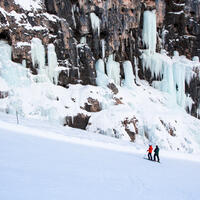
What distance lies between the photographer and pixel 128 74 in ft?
88.6

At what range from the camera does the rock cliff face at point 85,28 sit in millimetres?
18953

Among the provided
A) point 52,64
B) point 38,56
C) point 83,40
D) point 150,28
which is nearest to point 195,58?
point 150,28

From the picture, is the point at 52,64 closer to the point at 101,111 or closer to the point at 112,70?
the point at 101,111

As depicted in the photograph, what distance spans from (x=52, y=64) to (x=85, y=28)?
628cm

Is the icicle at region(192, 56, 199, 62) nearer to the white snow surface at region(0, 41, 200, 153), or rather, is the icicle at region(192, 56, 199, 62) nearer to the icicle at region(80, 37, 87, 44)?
the white snow surface at region(0, 41, 200, 153)

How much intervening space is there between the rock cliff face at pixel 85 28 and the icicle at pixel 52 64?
0.64 metres

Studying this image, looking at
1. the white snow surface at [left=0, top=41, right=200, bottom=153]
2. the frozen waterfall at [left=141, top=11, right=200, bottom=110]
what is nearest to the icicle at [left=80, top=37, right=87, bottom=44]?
the white snow surface at [left=0, top=41, right=200, bottom=153]

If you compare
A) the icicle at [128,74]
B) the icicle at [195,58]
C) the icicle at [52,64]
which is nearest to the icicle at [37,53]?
the icicle at [52,64]

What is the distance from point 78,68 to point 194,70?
18.3 metres

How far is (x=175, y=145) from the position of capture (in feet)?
63.3

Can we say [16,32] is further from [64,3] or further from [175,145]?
[175,145]

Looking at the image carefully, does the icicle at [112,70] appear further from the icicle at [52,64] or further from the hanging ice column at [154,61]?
the icicle at [52,64]

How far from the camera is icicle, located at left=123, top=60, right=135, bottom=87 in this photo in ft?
87.6

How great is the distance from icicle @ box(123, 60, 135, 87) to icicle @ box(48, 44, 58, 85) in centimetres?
991
